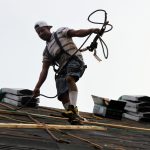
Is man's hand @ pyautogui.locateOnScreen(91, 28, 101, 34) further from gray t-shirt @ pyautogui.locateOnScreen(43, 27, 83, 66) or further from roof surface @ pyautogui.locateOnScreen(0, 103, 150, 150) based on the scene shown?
roof surface @ pyautogui.locateOnScreen(0, 103, 150, 150)

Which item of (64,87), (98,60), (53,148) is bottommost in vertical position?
(53,148)

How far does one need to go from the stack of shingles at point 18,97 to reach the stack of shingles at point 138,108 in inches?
64.2

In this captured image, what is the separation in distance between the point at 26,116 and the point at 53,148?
96.3 inches

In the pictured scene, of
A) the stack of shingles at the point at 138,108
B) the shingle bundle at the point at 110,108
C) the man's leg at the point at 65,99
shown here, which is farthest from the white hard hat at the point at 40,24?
the stack of shingles at the point at 138,108

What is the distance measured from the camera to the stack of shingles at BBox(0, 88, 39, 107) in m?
8.04

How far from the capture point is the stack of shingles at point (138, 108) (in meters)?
8.45

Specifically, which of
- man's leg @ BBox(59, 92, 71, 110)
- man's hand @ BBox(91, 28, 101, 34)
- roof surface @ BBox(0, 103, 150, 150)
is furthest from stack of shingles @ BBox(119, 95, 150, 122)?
man's hand @ BBox(91, 28, 101, 34)

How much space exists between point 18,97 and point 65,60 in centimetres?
178

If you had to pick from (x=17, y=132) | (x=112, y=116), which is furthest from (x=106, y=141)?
(x=112, y=116)

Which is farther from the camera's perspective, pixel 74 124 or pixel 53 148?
pixel 74 124

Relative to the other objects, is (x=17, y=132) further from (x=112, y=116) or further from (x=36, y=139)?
(x=112, y=116)

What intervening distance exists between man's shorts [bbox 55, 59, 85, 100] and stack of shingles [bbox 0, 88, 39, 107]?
3.42ft

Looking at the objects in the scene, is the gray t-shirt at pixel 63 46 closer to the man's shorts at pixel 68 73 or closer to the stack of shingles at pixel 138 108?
the man's shorts at pixel 68 73

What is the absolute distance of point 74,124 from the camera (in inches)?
232
